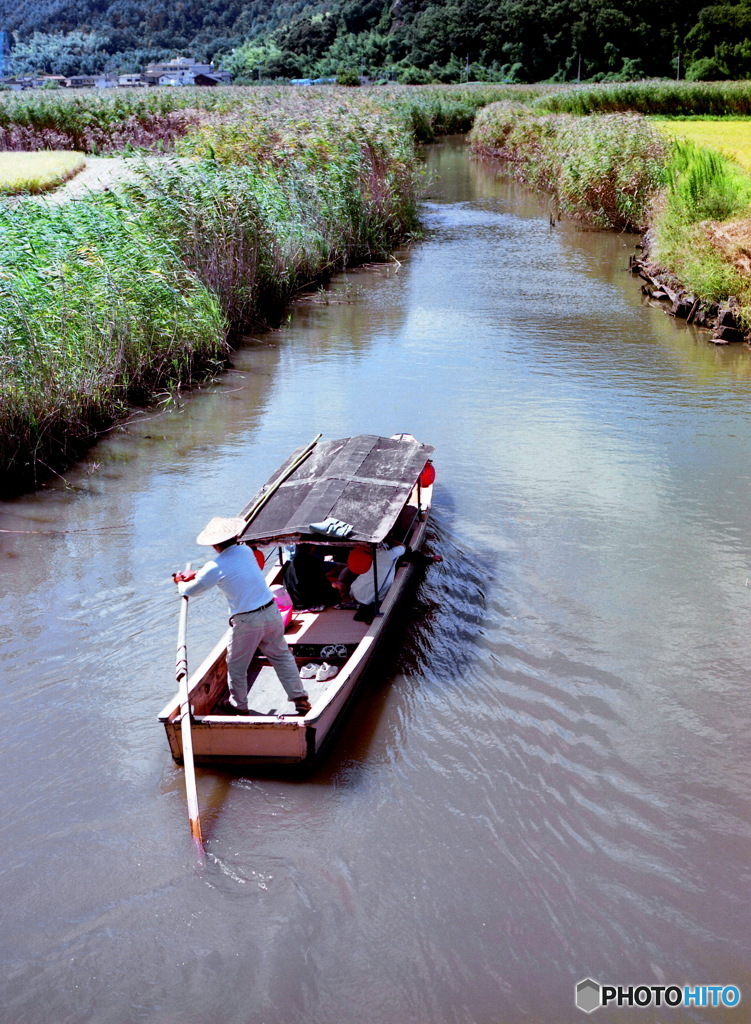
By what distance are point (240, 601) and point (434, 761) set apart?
5.66 feet

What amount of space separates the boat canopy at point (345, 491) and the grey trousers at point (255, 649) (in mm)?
994

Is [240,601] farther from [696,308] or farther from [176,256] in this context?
[696,308]

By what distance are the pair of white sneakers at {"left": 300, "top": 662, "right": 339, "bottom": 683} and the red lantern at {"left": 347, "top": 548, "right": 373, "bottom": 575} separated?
0.81 m

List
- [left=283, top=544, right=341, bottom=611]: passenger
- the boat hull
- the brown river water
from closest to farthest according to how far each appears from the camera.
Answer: the brown river water, the boat hull, [left=283, top=544, right=341, bottom=611]: passenger

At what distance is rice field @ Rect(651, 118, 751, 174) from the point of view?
84.2 ft

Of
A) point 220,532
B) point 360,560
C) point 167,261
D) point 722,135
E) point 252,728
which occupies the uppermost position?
point 722,135

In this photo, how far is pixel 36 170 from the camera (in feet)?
88.4

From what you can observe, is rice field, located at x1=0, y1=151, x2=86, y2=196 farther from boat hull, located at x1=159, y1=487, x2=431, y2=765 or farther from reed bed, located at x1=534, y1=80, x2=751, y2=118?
reed bed, located at x1=534, y1=80, x2=751, y2=118

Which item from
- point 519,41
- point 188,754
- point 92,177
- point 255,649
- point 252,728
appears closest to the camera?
point 188,754

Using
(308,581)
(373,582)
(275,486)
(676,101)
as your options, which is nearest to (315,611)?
(308,581)

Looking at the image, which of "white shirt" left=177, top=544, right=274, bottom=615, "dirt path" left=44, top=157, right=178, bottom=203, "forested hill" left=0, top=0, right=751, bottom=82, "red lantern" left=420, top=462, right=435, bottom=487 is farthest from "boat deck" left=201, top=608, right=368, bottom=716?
"forested hill" left=0, top=0, right=751, bottom=82

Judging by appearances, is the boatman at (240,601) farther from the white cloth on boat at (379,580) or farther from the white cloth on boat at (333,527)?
the white cloth on boat at (379,580)

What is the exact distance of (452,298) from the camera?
1872 centimetres

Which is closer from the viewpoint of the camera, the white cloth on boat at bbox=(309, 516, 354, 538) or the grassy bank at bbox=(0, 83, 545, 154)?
the white cloth on boat at bbox=(309, 516, 354, 538)
